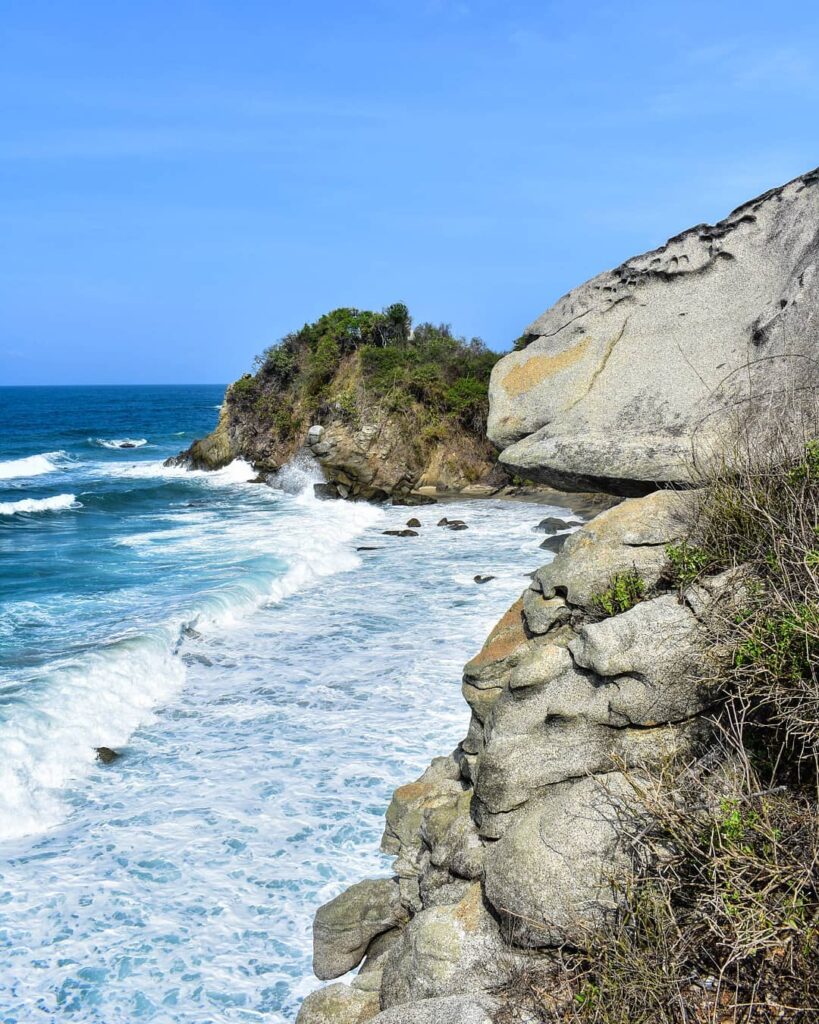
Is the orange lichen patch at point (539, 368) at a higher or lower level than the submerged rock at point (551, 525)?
higher

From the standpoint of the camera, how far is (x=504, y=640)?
27.7ft

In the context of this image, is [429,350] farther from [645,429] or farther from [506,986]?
[506,986]

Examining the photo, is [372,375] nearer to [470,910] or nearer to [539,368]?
[539,368]

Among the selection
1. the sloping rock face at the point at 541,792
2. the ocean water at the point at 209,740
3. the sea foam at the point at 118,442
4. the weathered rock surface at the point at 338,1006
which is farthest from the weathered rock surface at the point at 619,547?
the sea foam at the point at 118,442

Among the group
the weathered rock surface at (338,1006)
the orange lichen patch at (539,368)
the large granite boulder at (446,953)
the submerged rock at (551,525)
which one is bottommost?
the weathered rock surface at (338,1006)

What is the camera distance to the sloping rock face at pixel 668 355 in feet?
25.6

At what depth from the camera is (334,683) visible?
13930 millimetres

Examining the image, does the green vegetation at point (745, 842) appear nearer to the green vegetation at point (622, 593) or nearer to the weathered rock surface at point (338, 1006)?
the green vegetation at point (622, 593)

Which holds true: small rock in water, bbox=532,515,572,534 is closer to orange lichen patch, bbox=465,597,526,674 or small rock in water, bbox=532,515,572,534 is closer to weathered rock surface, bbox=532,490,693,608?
orange lichen patch, bbox=465,597,526,674

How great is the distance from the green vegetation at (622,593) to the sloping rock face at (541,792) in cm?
9

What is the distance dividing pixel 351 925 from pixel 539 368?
6.01m

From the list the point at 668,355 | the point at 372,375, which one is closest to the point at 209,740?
the point at 668,355

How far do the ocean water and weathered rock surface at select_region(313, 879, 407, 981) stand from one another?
23 centimetres

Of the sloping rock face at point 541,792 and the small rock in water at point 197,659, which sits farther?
the small rock in water at point 197,659
